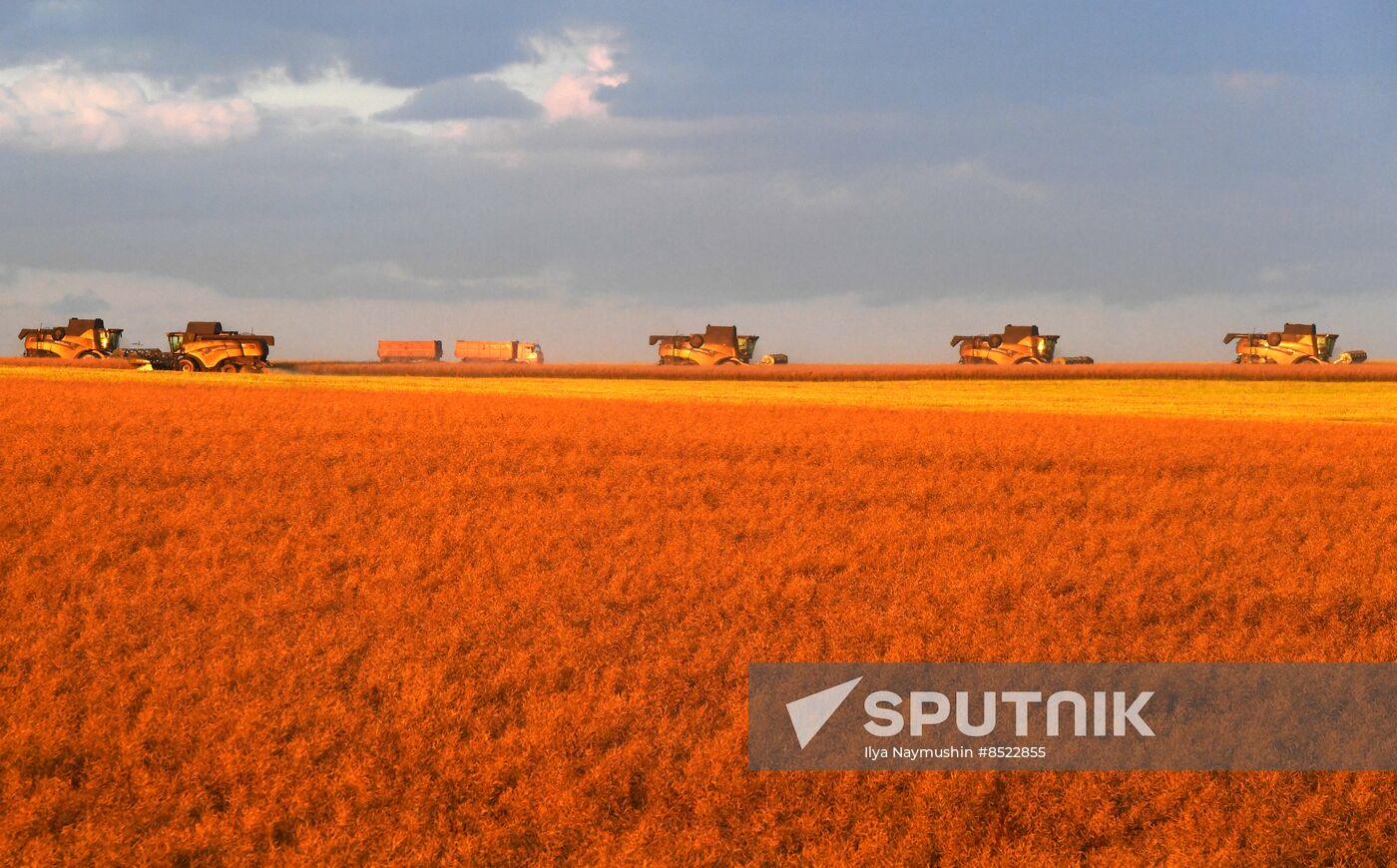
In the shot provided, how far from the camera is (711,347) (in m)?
66.9

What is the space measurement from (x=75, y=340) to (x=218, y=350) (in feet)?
64.4

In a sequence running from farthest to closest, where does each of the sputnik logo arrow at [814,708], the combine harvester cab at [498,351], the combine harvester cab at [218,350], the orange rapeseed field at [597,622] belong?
the combine harvester cab at [498,351]
the combine harvester cab at [218,350]
the sputnik logo arrow at [814,708]
the orange rapeseed field at [597,622]

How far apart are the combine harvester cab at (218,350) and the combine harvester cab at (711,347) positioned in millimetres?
25910

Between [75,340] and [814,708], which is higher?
[75,340]

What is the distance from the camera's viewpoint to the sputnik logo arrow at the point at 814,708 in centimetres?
941

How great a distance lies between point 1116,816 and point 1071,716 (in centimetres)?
160

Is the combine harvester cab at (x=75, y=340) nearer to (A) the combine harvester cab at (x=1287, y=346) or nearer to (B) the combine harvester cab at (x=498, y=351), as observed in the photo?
(B) the combine harvester cab at (x=498, y=351)

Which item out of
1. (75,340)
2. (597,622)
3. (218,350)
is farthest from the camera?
(75,340)

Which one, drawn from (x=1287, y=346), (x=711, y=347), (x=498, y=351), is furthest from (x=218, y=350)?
(x=1287, y=346)

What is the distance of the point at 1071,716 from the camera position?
988cm

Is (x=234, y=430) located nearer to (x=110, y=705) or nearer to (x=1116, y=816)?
(x=110, y=705)

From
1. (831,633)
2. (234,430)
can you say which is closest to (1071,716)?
(831,633)

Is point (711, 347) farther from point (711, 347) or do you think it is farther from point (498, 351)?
point (498, 351)

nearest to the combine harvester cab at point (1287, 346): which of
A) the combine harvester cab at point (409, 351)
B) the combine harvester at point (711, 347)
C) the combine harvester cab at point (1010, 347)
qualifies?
the combine harvester cab at point (1010, 347)
